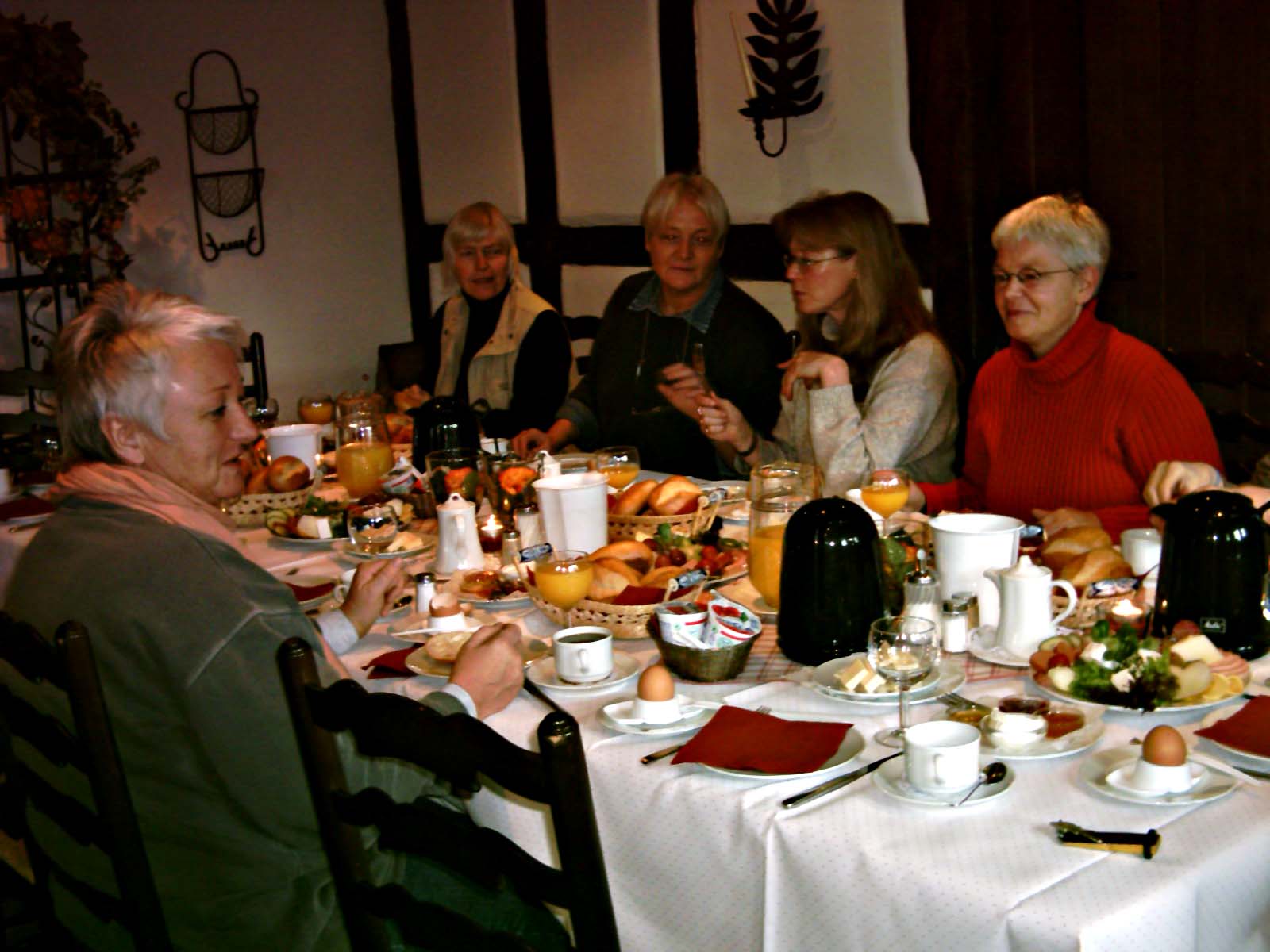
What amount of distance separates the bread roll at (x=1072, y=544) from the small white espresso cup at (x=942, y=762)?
71 centimetres

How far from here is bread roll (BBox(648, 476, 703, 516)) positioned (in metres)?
2.54

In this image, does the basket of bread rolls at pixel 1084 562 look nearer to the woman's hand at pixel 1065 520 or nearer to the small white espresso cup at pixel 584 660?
the woman's hand at pixel 1065 520

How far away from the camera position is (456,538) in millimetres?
2404

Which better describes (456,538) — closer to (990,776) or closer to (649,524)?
(649,524)

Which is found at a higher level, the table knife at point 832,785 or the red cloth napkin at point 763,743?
the red cloth napkin at point 763,743

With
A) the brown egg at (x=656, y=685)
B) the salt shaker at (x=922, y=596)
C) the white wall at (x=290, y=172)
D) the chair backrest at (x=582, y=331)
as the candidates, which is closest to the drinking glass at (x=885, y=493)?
the salt shaker at (x=922, y=596)

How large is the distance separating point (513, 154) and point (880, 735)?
5094 millimetres

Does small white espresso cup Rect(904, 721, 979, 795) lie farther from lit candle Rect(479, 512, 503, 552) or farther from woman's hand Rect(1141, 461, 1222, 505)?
lit candle Rect(479, 512, 503, 552)

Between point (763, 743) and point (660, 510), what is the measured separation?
107 cm

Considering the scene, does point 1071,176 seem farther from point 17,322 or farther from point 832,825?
point 17,322

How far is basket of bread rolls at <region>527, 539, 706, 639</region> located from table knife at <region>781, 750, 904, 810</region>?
50cm

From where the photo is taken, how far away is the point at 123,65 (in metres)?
6.16

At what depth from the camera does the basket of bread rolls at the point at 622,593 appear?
6.37 ft

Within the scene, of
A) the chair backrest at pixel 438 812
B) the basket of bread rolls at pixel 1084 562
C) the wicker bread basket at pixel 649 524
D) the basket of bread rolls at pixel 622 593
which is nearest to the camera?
the chair backrest at pixel 438 812
